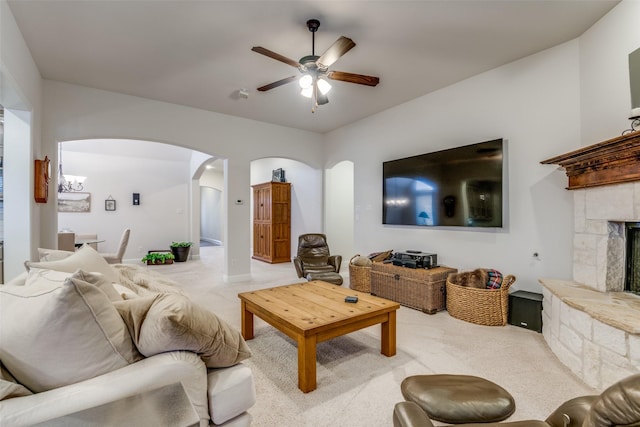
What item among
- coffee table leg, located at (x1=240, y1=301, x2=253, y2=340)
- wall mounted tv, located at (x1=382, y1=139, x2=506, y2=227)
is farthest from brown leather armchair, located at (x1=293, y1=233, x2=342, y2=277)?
coffee table leg, located at (x1=240, y1=301, x2=253, y2=340)

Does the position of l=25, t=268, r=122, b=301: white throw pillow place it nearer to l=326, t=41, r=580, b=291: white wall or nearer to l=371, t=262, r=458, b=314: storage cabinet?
l=371, t=262, r=458, b=314: storage cabinet

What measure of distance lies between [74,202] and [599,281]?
910 centimetres

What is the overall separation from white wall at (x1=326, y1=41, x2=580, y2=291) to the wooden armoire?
364 cm

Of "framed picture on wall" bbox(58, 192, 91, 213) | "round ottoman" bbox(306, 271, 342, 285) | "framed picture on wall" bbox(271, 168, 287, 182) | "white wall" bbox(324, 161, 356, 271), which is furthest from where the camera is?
"framed picture on wall" bbox(271, 168, 287, 182)

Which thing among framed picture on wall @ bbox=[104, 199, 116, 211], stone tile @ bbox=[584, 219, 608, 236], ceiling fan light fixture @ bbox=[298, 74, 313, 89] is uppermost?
ceiling fan light fixture @ bbox=[298, 74, 313, 89]

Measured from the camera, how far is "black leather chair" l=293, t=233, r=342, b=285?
4.64 meters

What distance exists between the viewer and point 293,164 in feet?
24.9

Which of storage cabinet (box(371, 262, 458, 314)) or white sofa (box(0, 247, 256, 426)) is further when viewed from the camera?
storage cabinet (box(371, 262, 458, 314))

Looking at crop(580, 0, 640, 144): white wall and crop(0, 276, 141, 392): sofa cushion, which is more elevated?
crop(580, 0, 640, 144): white wall

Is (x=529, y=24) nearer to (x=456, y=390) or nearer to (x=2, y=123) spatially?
(x=456, y=390)

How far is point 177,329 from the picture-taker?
1092mm

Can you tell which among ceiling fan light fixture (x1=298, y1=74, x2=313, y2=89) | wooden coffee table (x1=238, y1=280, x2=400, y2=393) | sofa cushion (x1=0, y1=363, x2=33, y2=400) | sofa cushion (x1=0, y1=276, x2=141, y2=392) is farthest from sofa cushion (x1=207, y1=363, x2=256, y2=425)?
ceiling fan light fixture (x1=298, y1=74, x2=313, y2=89)

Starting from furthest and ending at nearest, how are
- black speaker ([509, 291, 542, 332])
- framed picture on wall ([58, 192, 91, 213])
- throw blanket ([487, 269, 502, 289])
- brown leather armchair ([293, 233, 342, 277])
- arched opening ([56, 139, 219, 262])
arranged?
arched opening ([56, 139, 219, 262]), framed picture on wall ([58, 192, 91, 213]), brown leather armchair ([293, 233, 342, 277]), throw blanket ([487, 269, 502, 289]), black speaker ([509, 291, 542, 332])

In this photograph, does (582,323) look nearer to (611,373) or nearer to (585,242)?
(611,373)
